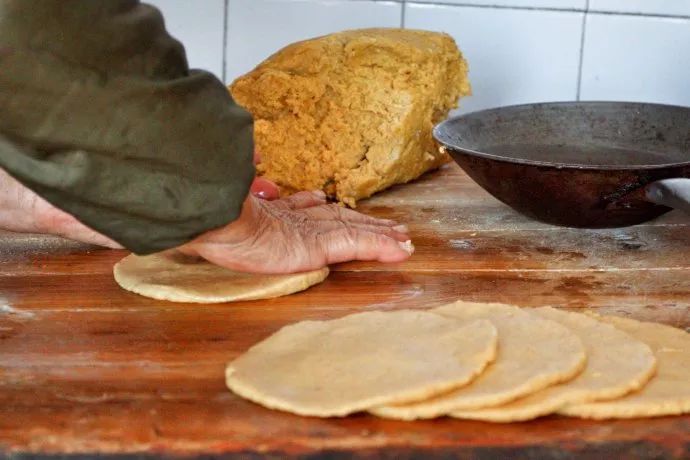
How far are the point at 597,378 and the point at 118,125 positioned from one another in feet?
2.34

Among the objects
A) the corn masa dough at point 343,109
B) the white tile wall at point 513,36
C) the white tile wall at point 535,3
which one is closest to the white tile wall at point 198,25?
the white tile wall at point 513,36

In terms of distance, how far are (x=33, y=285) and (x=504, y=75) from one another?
1485 mm

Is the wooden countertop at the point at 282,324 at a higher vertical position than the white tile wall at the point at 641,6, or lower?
lower

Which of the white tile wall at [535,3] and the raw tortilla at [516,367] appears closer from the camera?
the raw tortilla at [516,367]

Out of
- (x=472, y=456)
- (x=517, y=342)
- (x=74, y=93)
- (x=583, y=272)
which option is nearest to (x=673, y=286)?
(x=583, y=272)

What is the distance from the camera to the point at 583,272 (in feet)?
4.89

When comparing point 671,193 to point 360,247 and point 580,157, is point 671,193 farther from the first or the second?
point 360,247

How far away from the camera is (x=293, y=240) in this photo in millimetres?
1471

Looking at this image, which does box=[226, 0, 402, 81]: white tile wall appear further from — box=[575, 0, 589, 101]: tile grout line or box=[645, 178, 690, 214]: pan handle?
box=[645, 178, 690, 214]: pan handle

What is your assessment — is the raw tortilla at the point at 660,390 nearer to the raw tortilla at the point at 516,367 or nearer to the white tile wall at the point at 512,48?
the raw tortilla at the point at 516,367

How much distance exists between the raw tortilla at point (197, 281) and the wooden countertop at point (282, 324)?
17 mm

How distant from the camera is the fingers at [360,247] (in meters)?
1.52

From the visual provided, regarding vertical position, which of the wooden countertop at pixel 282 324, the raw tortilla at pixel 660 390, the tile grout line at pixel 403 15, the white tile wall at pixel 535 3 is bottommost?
the wooden countertop at pixel 282 324

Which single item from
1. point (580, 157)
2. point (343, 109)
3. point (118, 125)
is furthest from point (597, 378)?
point (343, 109)
